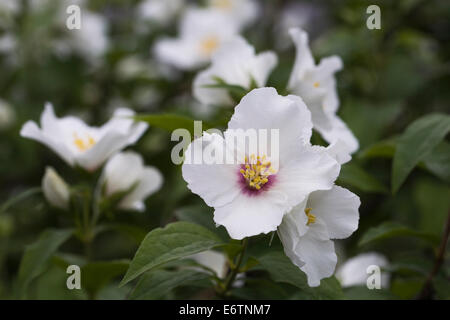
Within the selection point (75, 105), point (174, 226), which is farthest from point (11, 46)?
point (174, 226)

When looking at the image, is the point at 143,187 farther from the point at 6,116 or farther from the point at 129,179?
the point at 6,116

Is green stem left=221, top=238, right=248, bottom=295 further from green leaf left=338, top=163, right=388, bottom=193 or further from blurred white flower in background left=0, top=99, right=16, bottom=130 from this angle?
blurred white flower in background left=0, top=99, right=16, bottom=130

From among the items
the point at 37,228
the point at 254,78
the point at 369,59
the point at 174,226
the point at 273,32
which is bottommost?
the point at 37,228

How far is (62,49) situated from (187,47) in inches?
22.5

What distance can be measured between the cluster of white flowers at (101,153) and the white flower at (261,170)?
1.16 feet

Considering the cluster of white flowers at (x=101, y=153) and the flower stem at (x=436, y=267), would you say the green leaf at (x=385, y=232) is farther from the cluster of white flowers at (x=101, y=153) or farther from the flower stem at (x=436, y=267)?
the cluster of white flowers at (x=101, y=153)

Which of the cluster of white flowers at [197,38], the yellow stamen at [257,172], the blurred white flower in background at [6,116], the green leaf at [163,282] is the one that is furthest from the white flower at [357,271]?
the blurred white flower in background at [6,116]

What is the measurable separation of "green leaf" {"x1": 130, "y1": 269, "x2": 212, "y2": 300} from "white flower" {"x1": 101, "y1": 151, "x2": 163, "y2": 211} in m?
0.28

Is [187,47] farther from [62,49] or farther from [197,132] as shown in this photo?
[197,132]

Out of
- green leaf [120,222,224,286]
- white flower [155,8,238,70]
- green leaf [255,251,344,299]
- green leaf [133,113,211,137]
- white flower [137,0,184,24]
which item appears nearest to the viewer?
green leaf [120,222,224,286]

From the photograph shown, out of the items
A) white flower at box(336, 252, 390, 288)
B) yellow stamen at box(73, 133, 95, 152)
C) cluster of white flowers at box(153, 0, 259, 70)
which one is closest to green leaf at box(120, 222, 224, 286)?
yellow stamen at box(73, 133, 95, 152)

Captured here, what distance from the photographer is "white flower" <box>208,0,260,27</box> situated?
2820 mm

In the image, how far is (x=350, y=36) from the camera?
2195 mm
